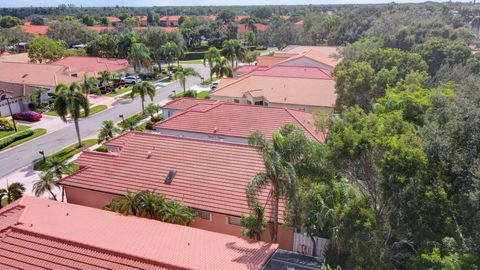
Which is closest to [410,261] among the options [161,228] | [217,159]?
[161,228]

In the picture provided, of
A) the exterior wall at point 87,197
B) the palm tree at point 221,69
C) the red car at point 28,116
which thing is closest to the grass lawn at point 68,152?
the exterior wall at point 87,197

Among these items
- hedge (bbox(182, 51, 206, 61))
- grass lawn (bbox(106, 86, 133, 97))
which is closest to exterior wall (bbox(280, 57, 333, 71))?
grass lawn (bbox(106, 86, 133, 97))

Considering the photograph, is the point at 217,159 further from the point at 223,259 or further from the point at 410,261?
the point at 410,261

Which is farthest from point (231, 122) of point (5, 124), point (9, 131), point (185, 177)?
point (5, 124)

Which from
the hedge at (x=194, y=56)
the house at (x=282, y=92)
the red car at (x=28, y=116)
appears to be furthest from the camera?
the hedge at (x=194, y=56)

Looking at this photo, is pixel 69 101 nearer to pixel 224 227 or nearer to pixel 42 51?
pixel 224 227

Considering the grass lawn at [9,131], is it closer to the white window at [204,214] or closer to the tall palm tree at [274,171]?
the white window at [204,214]

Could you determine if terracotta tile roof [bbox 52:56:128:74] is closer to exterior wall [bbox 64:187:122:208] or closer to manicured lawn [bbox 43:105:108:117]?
manicured lawn [bbox 43:105:108:117]
